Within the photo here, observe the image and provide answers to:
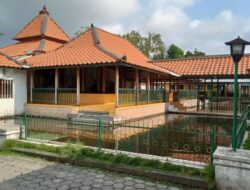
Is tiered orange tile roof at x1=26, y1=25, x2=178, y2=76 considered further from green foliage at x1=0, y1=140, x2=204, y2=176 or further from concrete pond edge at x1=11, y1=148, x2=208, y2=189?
concrete pond edge at x1=11, y1=148, x2=208, y2=189

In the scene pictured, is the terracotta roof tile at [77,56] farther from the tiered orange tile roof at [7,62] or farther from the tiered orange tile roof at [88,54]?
the tiered orange tile roof at [7,62]

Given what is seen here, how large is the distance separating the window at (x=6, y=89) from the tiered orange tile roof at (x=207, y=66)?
13.1 m

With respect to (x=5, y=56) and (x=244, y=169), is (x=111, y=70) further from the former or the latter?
(x=244, y=169)

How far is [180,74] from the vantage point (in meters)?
21.8

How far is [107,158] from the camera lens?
624 cm

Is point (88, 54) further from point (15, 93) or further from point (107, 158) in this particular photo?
point (107, 158)

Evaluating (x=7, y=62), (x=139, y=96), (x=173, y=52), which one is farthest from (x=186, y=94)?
(x=173, y=52)

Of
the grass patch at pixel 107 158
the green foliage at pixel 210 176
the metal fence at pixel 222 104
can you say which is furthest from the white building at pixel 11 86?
the metal fence at pixel 222 104

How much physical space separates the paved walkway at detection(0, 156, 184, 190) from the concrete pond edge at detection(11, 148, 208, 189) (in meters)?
0.16

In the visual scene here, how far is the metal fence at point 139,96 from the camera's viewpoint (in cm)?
1527

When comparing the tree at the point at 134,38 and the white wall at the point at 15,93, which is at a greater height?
the tree at the point at 134,38

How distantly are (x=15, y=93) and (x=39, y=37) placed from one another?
8242 mm

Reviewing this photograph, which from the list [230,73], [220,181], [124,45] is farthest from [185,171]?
[124,45]

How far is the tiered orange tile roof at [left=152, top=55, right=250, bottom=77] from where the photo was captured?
20.1 meters
